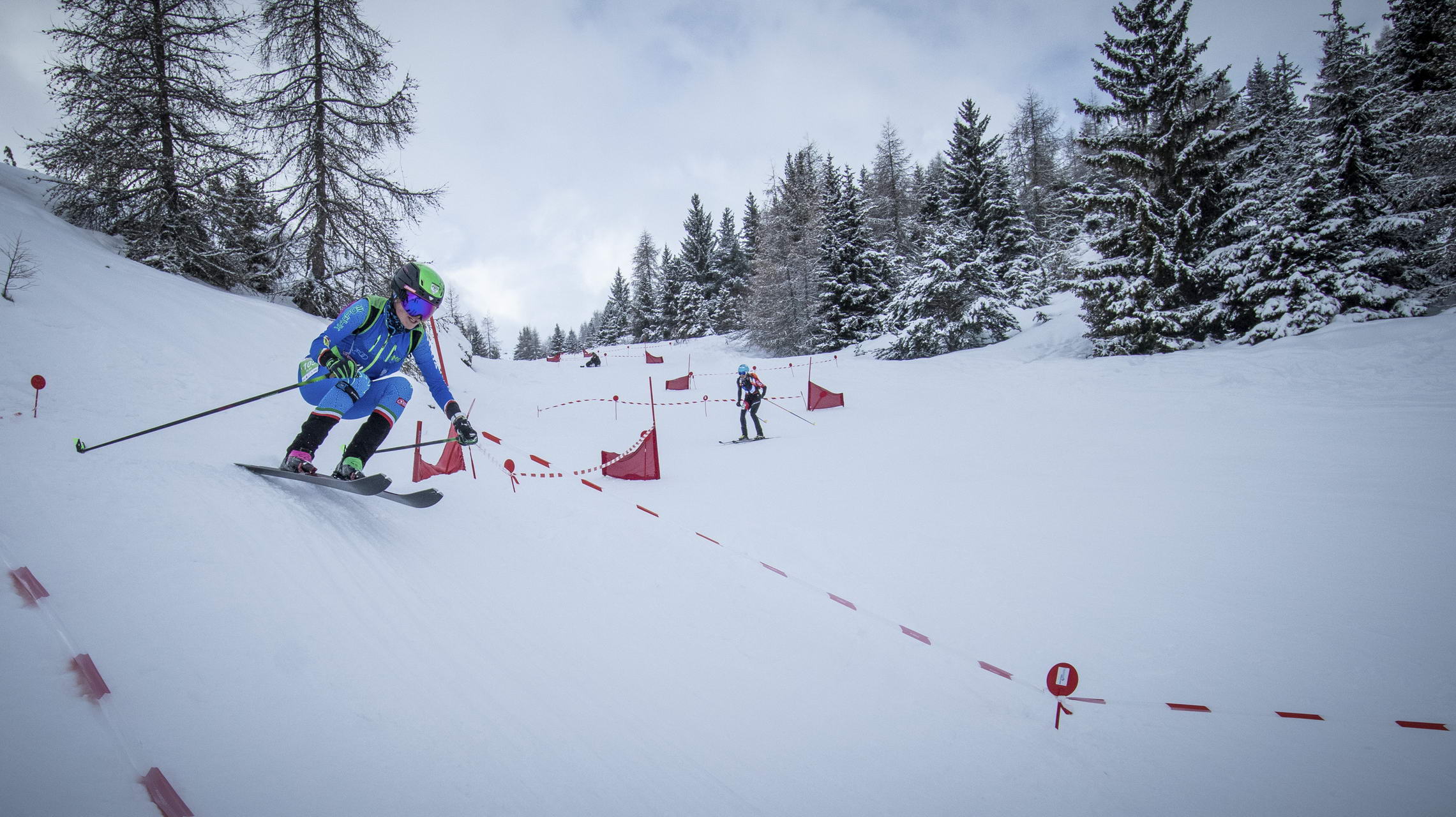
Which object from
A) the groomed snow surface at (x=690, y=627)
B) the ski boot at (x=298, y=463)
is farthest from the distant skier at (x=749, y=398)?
the ski boot at (x=298, y=463)

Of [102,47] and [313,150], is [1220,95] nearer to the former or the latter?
[313,150]

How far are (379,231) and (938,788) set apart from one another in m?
15.5

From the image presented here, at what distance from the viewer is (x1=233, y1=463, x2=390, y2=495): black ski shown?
3.92m

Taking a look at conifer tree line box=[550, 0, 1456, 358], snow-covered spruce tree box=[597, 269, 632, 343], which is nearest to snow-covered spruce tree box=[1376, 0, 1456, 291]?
conifer tree line box=[550, 0, 1456, 358]

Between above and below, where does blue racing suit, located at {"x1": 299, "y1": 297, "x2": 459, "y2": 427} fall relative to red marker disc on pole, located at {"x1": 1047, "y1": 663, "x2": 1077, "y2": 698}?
above

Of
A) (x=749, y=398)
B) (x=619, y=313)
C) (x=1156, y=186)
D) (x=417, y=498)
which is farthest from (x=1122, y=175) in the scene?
(x=619, y=313)

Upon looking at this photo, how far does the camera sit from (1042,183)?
3978 centimetres

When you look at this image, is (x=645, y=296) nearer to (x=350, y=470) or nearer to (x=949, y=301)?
(x=949, y=301)

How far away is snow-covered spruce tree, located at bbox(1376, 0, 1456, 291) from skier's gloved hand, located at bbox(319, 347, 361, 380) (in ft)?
69.0

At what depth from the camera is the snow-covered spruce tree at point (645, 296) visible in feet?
161

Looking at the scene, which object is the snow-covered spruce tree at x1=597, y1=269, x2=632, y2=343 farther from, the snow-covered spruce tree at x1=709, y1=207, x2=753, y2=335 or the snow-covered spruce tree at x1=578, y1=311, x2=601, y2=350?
the snow-covered spruce tree at x1=709, y1=207, x2=753, y2=335

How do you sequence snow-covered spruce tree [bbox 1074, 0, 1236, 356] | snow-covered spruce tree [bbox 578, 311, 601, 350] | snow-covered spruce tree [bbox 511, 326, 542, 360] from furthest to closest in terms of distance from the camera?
snow-covered spruce tree [bbox 511, 326, 542, 360]
snow-covered spruce tree [bbox 578, 311, 601, 350]
snow-covered spruce tree [bbox 1074, 0, 1236, 356]

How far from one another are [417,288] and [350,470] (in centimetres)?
150

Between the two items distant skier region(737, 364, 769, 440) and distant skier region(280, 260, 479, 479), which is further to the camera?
distant skier region(737, 364, 769, 440)
